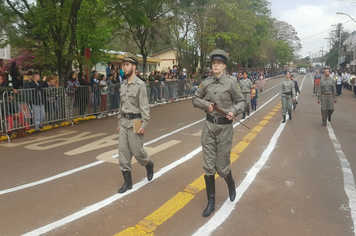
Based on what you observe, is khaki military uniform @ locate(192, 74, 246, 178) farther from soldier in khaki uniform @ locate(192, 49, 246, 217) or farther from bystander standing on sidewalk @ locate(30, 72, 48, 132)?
bystander standing on sidewalk @ locate(30, 72, 48, 132)

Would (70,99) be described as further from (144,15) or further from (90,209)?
(90,209)

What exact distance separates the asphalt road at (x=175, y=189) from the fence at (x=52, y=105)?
2.46 feet

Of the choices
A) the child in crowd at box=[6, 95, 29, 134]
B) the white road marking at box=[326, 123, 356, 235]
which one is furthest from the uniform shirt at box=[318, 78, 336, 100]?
the child in crowd at box=[6, 95, 29, 134]

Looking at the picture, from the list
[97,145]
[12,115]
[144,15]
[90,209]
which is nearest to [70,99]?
[12,115]

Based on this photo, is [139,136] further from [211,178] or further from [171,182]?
[211,178]

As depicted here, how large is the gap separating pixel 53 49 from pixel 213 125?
9111 millimetres

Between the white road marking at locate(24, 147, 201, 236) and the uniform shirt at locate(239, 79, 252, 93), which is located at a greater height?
the uniform shirt at locate(239, 79, 252, 93)

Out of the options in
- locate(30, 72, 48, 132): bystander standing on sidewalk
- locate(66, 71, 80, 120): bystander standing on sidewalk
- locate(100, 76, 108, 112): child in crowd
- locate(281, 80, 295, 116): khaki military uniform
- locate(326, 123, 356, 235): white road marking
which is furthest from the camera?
locate(100, 76, 108, 112): child in crowd

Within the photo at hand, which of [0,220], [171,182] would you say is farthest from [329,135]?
[0,220]

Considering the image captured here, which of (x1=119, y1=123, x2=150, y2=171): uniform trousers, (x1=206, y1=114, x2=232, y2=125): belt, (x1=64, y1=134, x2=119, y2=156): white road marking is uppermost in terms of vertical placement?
(x1=206, y1=114, x2=232, y2=125): belt

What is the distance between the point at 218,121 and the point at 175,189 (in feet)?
4.69

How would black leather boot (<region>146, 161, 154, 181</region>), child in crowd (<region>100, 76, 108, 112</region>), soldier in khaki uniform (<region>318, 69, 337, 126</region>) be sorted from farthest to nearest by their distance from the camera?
child in crowd (<region>100, 76, 108, 112</region>), soldier in khaki uniform (<region>318, 69, 337, 126</region>), black leather boot (<region>146, 161, 154, 181</region>)

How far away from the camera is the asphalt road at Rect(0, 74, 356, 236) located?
11.9 ft

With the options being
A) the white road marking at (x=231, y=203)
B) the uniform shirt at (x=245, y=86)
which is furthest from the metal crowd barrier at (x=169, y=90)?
the white road marking at (x=231, y=203)
